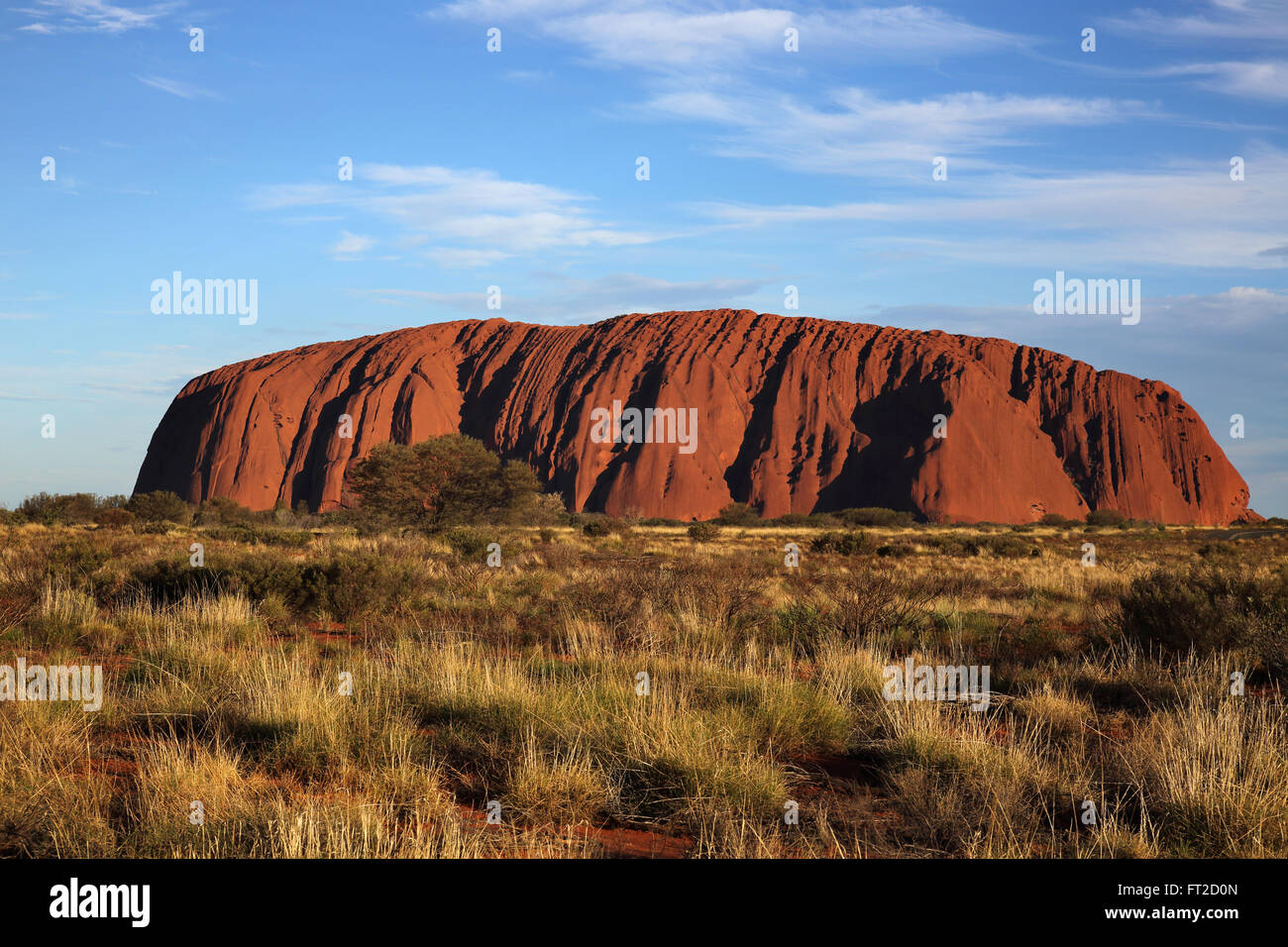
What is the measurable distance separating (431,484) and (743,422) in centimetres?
6093

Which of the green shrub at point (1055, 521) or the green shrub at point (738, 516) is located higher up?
the green shrub at point (738, 516)

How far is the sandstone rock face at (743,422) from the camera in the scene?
8169 centimetres

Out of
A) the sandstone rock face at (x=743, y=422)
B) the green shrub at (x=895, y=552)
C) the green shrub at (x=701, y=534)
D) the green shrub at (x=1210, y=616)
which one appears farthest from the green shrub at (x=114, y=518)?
the green shrub at (x=1210, y=616)

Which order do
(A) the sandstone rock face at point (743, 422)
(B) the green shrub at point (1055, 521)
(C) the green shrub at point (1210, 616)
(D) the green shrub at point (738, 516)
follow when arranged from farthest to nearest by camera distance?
(A) the sandstone rock face at point (743, 422) < (B) the green shrub at point (1055, 521) < (D) the green shrub at point (738, 516) < (C) the green shrub at point (1210, 616)

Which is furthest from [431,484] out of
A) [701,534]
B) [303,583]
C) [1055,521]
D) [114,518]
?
[1055,521]

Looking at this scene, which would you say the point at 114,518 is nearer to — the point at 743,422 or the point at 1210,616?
the point at 1210,616

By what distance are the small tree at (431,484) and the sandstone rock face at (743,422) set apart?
45.4 meters

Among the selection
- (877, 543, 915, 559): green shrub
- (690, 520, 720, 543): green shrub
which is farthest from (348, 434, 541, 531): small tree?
(877, 543, 915, 559): green shrub

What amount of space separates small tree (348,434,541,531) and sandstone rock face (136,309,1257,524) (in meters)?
45.4

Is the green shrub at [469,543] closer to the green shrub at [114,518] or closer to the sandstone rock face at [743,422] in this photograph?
the green shrub at [114,518]

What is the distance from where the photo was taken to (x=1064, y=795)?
4.04 m

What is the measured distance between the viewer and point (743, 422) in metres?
88.5
